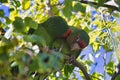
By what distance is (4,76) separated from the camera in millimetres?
748

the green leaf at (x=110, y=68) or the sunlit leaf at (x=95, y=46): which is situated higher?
the sunlit leaf at (x=95, y=46)

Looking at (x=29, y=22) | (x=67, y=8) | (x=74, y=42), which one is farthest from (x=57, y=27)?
(x=29, y=22)

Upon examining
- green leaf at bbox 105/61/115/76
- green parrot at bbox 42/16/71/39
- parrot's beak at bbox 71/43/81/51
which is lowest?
green leaf at bbox 105/61/115/76

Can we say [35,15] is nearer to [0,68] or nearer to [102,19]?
[102,19]

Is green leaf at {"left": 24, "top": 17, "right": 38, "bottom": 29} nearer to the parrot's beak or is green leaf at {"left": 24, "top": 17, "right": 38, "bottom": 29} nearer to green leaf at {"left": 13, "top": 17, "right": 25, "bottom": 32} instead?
green leaf at {"left": 13, "top": 17, "right": 25, "bottom": 32}

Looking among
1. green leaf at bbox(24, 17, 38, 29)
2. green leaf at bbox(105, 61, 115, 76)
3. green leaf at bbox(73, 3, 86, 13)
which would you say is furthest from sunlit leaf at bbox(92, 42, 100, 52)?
green leaf at bbox(24, 17, 38, 29)

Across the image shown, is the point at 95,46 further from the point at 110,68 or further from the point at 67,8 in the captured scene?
the point at 67,8

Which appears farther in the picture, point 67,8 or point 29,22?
point 67,8

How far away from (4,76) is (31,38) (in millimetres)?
112

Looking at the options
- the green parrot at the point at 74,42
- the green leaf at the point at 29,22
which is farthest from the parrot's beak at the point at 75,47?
the green leaf at the point at 29,22

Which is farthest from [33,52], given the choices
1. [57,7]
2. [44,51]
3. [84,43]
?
[57,7]

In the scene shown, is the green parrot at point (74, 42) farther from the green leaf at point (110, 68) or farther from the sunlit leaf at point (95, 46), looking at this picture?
the sunlit leaf at point (95, 46)

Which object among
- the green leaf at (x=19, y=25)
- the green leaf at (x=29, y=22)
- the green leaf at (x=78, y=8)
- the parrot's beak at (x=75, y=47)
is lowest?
the parrot's beak at (x=75, y=47)

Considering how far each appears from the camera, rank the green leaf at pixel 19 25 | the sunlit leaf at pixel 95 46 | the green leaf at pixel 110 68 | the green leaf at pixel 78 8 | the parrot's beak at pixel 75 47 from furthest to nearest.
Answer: the sunlit leaf at pixel 95 46
the green leaf at pixel 110 68
the parrot's beak at pixel 75 47
the green leaf at pixel 78 8
the green leaf at pixel 19 25
